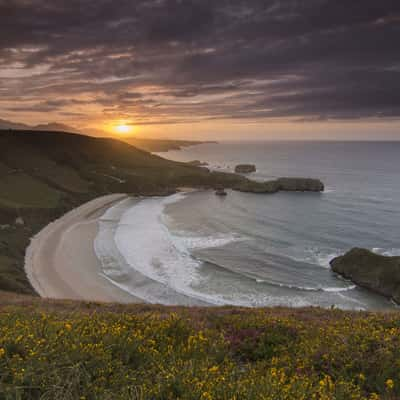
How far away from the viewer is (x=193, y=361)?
6828 millimetres

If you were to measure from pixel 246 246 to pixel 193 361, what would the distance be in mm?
43783

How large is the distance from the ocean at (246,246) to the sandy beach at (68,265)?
179 cm

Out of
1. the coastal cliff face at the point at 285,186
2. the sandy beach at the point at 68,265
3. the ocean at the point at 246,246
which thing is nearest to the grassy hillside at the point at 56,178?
the sandy beach at the point at 68,265

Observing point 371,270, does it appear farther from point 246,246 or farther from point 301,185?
point 301,185

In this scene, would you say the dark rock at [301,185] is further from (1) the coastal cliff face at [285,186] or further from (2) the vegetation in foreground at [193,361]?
(2) the vegetation in foreground at [193,361]

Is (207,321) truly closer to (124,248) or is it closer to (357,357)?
(357,357)

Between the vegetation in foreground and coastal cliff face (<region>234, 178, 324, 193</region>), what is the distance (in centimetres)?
9743

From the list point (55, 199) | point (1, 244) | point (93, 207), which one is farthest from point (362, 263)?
point (55, 199)

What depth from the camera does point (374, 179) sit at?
123188 millimetres

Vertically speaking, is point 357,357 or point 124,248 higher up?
point 357,357

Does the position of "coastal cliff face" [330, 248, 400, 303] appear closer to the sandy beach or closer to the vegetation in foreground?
the sandy beach

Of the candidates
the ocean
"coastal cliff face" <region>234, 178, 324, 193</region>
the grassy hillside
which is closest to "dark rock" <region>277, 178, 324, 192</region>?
"coastal cliff face" <region>234, 178, 324, 193</region>

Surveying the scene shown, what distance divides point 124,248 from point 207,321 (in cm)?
3988

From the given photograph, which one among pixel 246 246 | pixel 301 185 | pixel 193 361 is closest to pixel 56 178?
pixel 246 246
